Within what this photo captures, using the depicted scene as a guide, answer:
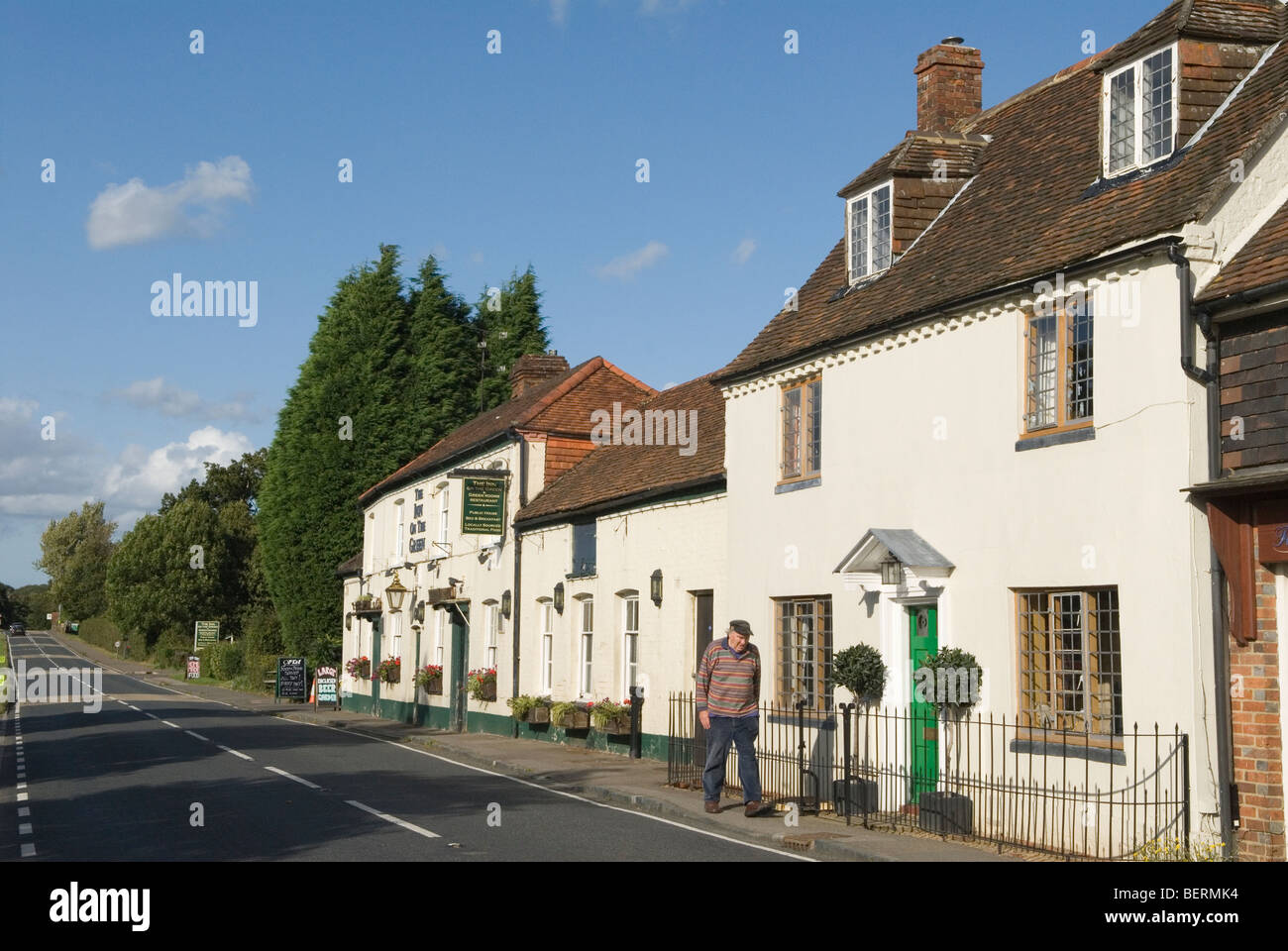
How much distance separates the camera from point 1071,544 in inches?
479

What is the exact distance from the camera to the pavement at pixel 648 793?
39.7ft

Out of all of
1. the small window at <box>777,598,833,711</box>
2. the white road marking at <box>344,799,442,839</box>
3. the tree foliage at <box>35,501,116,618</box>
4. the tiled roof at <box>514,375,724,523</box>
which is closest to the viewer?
the white road marking at <box>344,799,442,839</box>

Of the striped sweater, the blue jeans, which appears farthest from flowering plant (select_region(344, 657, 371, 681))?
the striped sweater

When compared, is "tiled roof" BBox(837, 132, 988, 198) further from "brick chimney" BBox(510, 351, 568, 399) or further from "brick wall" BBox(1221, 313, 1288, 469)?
"brick chimney" BBox(510, 351, 568, 399)

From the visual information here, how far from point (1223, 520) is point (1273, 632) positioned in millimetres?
965

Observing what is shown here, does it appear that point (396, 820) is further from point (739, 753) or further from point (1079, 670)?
point (1079, 670)

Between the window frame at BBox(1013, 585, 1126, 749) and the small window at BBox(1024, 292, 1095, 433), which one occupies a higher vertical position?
the small window at BBox(1024, 292, 1095, 433)

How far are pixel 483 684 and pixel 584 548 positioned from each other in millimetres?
5598

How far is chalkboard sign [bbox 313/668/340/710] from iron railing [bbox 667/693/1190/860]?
25829 mm

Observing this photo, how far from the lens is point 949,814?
1297 centimetres

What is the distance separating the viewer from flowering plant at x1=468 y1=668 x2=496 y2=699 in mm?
28578

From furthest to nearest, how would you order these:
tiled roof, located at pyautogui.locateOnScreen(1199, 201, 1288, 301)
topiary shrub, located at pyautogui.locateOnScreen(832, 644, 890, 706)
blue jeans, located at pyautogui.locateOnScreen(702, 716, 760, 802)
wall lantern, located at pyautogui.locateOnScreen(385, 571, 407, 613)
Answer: wall lantern, located at pyautogui.locateOnScreen(385, 571, 407, 613)
topiary shrub, located at pyautogui.locateOnScreen(832, 644, 890, 706)
blue jeans, located at pyautogui.locateOnScreen(702, 716, 760, 802)
tiled roof, located at pyautogui.locateOnScreen(1199, 201, 1288, 301)

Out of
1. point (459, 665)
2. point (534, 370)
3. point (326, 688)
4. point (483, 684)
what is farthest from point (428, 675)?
point (326, 688)

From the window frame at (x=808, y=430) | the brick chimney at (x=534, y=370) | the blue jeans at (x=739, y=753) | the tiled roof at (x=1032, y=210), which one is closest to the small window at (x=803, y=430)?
the window frame at (x=808, y=430)
